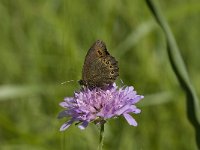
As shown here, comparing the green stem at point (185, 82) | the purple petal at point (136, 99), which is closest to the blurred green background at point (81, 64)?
the green stem at point (185, 82)

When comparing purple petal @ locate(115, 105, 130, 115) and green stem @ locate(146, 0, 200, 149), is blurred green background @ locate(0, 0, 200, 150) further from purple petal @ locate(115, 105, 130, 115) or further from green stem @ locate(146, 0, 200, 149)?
purple petal @ locate(115, 105, 130, 115)

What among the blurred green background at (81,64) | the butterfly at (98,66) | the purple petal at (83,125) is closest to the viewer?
the purple petal at (83,125)

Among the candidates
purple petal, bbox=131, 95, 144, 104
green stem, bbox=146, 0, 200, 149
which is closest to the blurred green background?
green stem, bbox=146, 0, 200, 149

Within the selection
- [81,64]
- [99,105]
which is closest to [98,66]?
[99,105]

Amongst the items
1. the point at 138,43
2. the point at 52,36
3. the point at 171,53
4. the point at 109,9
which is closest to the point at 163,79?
the point at 138,43

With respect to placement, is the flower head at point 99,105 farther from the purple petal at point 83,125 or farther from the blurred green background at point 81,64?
the blurred green background at point 81,64

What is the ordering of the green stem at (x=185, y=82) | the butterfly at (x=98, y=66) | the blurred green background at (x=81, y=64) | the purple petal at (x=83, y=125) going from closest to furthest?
1. the purple petal at (x=83, y=125)
2. the butterfly at (x=98, y=66)
3. the green stem at (x=185, y=82)
4. the blurred green background at (x=81, y=64)
